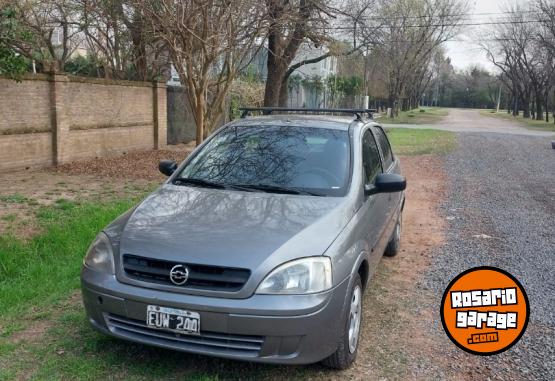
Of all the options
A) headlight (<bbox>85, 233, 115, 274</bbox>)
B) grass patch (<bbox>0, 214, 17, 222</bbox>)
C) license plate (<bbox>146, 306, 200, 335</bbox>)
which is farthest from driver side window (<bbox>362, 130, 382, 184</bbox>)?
grass patch (<bbox>0, 214, 17, 222</bbox>)

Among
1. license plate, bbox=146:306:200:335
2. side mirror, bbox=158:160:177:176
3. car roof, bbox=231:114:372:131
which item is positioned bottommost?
license plate, bbox=146:306:200:335

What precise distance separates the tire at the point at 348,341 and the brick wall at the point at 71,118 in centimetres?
866

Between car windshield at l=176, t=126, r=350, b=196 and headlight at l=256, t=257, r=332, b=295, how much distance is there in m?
0.92

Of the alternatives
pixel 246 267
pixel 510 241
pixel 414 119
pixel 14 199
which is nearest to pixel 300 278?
pixel 246 267

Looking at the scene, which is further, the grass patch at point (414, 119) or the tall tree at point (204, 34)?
the grass patch at point (414, 119)

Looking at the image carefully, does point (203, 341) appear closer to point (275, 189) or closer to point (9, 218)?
point (275, 189)

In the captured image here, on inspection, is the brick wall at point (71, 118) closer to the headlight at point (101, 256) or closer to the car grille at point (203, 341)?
the headlight at point (101, 256)

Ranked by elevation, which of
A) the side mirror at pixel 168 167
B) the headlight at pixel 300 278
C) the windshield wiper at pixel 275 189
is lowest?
the headlight at pixel 300 278

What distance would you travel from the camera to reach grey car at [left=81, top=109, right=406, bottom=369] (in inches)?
118

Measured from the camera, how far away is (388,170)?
18.2 feet

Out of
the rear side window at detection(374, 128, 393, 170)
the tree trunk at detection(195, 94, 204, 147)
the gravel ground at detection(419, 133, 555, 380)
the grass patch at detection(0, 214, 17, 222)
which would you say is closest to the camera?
the gravel ground at detection(419, 133, 555, 380)

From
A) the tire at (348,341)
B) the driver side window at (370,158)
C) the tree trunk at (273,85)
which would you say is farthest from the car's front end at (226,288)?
the tree trunk at (273,85)

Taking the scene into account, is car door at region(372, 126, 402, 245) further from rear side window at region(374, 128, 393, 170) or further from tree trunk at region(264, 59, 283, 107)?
tree trunk at region(264, 59, 283, 107)

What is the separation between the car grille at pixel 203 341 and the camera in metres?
3.03
